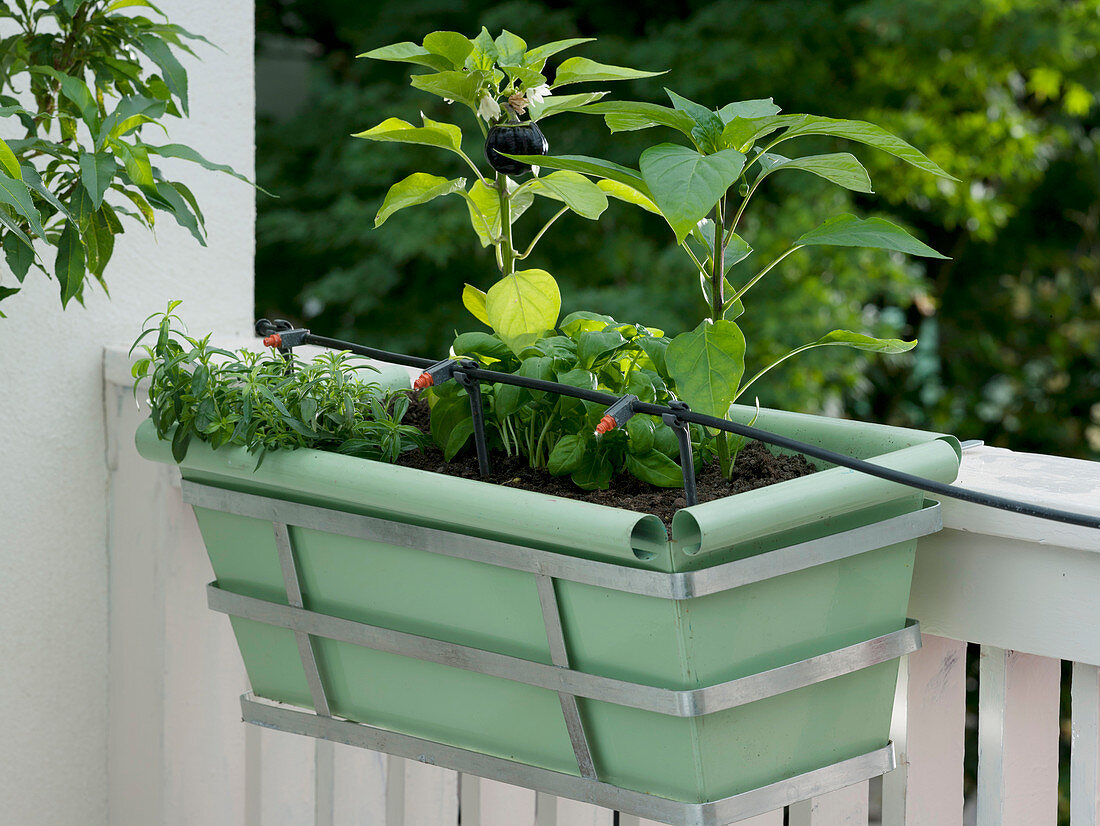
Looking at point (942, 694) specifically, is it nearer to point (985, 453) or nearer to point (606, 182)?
point (985, 453)

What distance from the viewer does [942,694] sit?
77 cm

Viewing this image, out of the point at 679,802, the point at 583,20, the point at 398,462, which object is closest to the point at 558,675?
the point at 679,802

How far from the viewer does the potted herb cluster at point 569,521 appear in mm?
569

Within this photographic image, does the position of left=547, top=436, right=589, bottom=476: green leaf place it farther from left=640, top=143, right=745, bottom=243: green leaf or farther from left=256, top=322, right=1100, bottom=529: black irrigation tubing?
left=640, top=143, right=745, bottom=243: green leaf

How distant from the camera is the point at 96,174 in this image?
779 mm

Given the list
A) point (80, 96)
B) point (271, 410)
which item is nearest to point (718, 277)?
point (271, 410)

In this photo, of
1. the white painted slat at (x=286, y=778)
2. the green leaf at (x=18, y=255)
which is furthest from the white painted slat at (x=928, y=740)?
the green leaf at (x=18, y=255)

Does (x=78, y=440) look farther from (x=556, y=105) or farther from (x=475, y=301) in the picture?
(x=556, y=105)

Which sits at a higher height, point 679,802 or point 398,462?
point 398,462

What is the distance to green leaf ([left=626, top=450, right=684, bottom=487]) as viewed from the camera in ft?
2.12

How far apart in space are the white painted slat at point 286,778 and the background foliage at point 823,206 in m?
1.95

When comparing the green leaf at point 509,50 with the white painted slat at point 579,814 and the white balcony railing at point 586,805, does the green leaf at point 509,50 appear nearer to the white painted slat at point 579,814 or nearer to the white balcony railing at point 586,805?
the white balcony railing at point 586,805

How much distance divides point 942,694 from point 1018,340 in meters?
3.39

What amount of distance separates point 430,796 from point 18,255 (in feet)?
1.89
